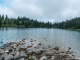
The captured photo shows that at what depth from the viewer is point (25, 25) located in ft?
596

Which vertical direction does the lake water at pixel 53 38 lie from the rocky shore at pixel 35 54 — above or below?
below

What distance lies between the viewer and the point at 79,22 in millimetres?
141250

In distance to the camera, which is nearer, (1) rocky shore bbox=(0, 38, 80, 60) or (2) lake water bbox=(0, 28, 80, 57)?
(1) rocky shore bbox=(0, 38, 80, 60)

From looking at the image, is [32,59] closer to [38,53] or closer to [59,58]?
[59,58]

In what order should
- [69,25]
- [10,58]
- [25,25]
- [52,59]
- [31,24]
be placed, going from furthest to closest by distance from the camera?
[31,24] → [25,25] → [69,25] → [52,59] → [10,58]

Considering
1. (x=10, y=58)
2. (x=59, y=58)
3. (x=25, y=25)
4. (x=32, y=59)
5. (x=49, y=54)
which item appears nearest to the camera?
(x=32, y=59)

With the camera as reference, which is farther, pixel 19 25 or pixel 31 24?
pixel 31 24

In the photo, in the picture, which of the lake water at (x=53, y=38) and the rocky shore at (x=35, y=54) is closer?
the rocky shore at (x=35, y=54)

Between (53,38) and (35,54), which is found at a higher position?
(35,54)

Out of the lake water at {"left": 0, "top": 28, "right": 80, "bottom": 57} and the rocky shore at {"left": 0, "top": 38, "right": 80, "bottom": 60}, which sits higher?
the rocky shore at {"left": 0, "top": 38, "right": 80, "bottom": 60}

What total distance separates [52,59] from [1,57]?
6.89m

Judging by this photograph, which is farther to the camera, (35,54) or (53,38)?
(53,38)

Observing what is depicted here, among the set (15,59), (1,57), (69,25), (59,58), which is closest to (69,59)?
(59,58)

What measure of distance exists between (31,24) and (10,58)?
177819 millimetres
